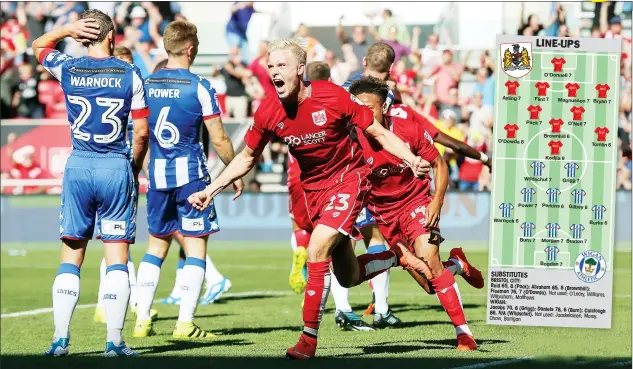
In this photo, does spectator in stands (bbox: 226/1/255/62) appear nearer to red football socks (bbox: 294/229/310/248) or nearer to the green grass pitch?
the green grass pitch

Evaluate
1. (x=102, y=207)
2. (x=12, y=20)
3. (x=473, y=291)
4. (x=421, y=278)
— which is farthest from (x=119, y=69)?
(x=12, y=20)

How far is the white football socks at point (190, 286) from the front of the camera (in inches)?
370

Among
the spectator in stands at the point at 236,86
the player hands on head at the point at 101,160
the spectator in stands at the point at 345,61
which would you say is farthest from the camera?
the spectator in stands at the point at 236,86

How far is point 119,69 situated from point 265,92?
622 inches

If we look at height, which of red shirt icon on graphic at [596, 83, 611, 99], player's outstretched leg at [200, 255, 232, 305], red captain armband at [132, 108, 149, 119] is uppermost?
red shirt icon on graphic at [596, 83, 611, 99]

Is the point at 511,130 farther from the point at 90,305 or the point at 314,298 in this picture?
Answer: the point at 90,305

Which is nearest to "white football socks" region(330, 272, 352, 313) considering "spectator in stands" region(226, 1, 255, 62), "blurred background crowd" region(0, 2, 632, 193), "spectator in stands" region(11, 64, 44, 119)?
"blurred background crowd" region(0, 2, 632, 193)

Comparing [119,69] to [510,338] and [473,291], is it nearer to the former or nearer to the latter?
[510,338]

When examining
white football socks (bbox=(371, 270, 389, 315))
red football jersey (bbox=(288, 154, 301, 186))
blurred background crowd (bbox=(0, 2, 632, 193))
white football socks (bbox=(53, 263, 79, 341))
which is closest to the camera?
white football socks (bbox=(53, 263, 79, 341))

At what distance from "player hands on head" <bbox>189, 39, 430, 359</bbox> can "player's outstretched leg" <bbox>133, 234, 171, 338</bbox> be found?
90.3 inches

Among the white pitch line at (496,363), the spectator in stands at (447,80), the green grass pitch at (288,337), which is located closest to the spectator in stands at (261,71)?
the spectator in stands at (447,80)

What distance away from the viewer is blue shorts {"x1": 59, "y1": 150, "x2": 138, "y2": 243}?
25.5 ft

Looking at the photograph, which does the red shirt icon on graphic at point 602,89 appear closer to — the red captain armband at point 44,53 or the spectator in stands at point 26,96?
the red captain armband at point 44,53

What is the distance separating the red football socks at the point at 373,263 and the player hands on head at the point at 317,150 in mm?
562
